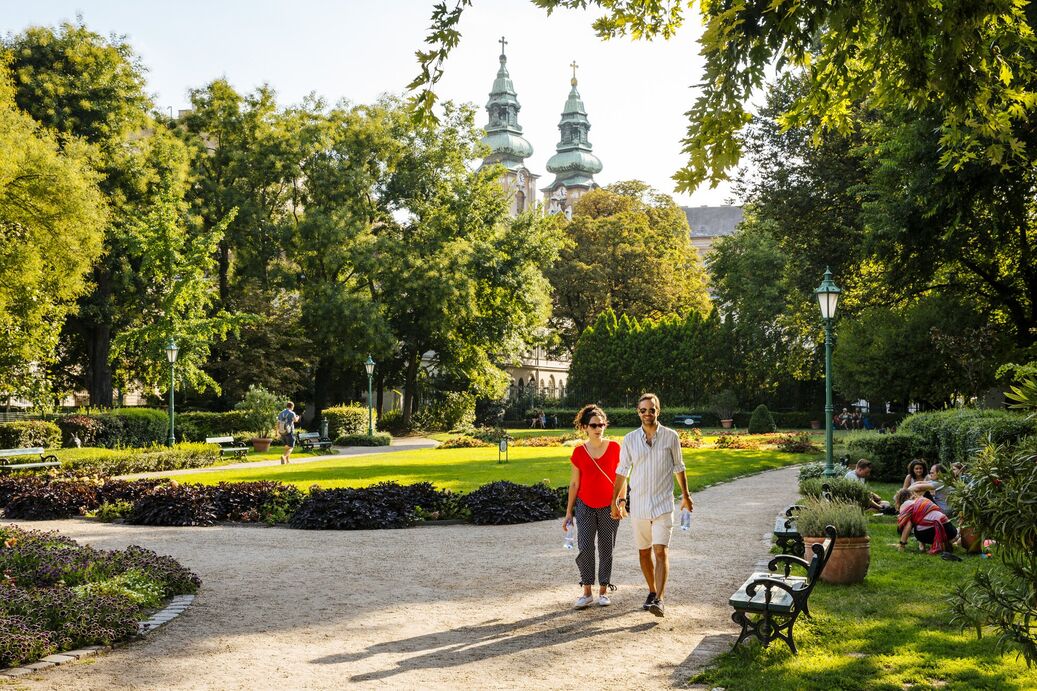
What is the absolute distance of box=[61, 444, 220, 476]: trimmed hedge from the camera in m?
22.9

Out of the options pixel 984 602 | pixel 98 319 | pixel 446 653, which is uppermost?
pixel 98 319

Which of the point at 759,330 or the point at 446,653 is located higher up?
the point at 759,330

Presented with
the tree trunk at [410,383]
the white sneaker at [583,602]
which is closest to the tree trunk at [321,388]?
the tree trunk at [410,383]

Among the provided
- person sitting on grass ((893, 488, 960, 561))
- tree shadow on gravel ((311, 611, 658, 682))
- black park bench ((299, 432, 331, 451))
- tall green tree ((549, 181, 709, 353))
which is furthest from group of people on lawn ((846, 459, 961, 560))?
tall green tree ((549, 181, 709, 353))

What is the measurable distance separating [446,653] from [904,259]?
55.9 ft

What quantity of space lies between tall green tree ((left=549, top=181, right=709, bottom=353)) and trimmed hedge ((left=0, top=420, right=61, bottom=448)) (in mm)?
38760

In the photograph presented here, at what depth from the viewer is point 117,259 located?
36.2 meters

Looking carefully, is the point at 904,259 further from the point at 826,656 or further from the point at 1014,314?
the point at 826,656

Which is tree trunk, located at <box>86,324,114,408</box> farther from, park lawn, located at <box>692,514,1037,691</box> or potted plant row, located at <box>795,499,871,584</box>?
park lawn, located at <box>692,514,1037,691</box>

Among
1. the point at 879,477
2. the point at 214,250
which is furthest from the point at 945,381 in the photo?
the point at 214,250

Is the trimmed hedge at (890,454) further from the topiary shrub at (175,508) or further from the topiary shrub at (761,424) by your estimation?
the topiary shrub at (761,424)

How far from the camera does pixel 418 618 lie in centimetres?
873

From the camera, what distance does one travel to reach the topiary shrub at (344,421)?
40.3 meters

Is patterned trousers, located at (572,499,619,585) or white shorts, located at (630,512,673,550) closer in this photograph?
white shorts, located at (630,512,673,550)
